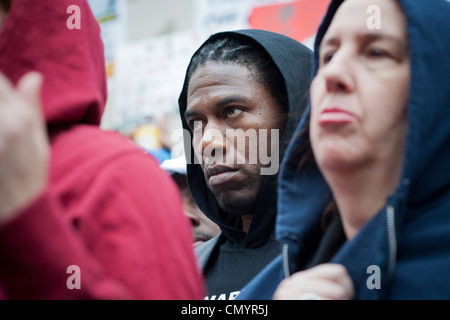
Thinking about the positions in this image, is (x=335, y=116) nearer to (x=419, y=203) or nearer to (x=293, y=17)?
(x=419, y=203)

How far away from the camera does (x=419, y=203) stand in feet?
4.51

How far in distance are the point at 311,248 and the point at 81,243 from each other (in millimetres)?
727

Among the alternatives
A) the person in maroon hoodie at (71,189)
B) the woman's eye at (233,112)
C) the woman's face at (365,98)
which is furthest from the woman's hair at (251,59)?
the person in maroon hoodie at (71,189)

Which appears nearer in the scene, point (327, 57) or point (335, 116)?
point (335, 116)

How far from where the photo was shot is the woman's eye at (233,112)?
2.39 metres

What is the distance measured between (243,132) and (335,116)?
982mm

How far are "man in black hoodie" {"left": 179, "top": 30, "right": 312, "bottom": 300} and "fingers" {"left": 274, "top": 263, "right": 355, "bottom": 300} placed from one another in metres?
0.80

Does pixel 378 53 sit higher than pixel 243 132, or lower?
higher

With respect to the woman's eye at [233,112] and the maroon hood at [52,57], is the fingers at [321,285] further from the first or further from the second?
the woman's eye at [233,112]

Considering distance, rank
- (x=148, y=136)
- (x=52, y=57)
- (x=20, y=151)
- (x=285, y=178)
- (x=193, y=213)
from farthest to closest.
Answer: (x=148, y=136) < (x=193, y=213) < (x=285, y=178) < (x=52, y=57) < (x=20, y=151)

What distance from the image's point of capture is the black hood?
2275 mm

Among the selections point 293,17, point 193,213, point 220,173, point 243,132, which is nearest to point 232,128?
point 243,132

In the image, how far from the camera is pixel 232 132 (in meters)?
2.33
